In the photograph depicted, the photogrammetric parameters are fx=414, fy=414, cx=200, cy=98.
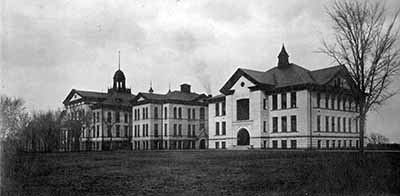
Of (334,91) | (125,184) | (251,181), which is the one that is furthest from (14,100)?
(334,91)

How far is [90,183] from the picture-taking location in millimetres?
12453

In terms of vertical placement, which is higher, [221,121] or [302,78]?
[302,78]

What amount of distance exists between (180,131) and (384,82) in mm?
21325

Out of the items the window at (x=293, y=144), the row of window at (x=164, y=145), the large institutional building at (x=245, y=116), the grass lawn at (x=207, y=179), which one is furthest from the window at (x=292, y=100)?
the grass lawn at (x=207, y=179)

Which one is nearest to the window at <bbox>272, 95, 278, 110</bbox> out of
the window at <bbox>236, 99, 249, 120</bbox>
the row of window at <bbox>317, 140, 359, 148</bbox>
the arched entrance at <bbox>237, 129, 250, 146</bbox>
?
the window at <bbox>236, 99, 249, 120</bbox>

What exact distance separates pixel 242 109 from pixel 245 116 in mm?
830

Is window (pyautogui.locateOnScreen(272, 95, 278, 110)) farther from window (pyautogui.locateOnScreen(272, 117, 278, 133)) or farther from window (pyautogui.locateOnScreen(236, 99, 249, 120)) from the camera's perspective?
window (pyautogui.locateOnScreen(236, 99, 249, 120))

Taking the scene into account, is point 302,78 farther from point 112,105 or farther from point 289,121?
point 112,105

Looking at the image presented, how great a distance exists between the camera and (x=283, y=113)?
123ft

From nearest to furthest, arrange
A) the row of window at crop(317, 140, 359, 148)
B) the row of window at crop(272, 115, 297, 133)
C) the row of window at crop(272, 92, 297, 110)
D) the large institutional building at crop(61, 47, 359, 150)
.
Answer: the large institutional building at crop(61, 47, 359, 150), the row of window at crop(317, 140, 359, 148), the row of window at crop(272, 92, 297, 110), the row of window at crop(272, 115, 297, 133)

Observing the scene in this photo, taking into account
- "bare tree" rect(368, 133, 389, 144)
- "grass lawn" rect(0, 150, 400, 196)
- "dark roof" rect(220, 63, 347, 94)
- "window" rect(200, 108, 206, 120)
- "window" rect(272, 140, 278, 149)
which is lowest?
"window" rect(272, 140, 278, 149)

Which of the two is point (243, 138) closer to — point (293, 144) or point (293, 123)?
point (293, 123)

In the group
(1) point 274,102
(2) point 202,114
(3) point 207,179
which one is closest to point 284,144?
(1) point 274,102

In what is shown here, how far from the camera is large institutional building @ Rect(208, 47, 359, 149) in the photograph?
32.5 metres
